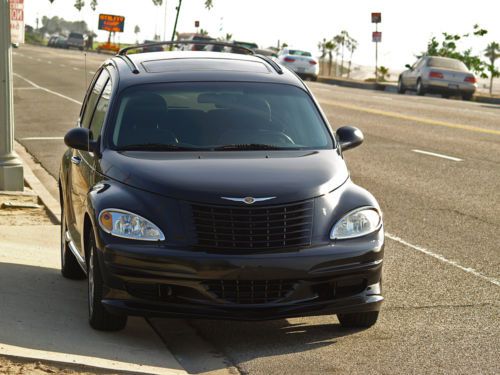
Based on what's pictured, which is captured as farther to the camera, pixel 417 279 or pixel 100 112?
pixel 417 279

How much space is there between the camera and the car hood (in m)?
6.61

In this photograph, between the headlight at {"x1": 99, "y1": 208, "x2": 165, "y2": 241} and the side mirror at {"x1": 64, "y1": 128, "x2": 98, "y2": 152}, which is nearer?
the headlight at {"x1": 99, "y1": 208, "x2": 165, "y2": 241}

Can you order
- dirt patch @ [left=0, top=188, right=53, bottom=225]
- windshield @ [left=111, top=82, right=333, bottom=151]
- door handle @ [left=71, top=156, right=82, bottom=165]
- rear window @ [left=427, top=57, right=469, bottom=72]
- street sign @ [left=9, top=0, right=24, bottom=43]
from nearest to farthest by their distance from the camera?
windshield @ [left=111, top=82, right=333, bottom=151] < door handle @ [left=71, top=156, right=82, bottom=165] < dirt patch @ [left=0, top=188, right=53, bottom=225] < street sign @ [left=9, top=0, right=24, bottom=43] < rear window @ [left=427, top=57, right=469, bottom=72]

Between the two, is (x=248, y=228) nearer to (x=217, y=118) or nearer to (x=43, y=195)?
(x=217, y=118)

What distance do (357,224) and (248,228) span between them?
699 millimetres

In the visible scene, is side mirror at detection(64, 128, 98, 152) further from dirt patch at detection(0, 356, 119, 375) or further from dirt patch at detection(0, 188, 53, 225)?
dirt patch at detection(0, 188, 53, 225)

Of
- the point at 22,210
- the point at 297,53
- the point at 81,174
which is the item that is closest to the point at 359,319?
the point at 81,174

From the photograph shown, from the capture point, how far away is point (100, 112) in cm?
820

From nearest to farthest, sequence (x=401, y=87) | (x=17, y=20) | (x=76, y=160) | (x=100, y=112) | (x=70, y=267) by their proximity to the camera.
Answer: (x=100, y=112)
(x=76, y=160)
(x=70, y=267)
(x=17, y=20)
(x=401, y=87)

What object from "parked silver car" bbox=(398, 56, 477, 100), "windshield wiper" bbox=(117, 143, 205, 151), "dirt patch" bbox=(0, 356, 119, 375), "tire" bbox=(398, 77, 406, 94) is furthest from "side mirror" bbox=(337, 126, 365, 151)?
"tire" bbox=(398, 77, 406, 94)

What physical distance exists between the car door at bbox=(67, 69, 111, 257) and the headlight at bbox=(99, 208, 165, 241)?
63 cm

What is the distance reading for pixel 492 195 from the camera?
538 inches

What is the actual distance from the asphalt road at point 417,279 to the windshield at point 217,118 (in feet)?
3.88

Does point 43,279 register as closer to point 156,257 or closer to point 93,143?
point 93,143
